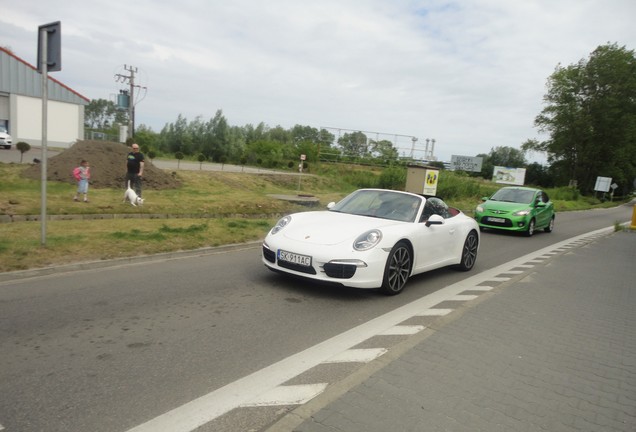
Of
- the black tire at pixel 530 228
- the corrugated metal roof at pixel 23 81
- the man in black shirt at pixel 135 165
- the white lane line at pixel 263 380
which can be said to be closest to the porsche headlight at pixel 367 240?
the white lane line at pixel 263 380

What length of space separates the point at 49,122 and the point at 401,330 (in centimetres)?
4649

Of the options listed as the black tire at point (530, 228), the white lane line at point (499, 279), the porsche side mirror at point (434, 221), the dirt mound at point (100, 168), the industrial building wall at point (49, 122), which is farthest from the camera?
the industrial building wall at point (49, 122)

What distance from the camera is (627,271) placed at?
950cm

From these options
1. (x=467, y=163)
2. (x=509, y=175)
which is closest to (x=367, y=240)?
(x=467, y=163)

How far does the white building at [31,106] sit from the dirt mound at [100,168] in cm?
2407

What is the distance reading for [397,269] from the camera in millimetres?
6246

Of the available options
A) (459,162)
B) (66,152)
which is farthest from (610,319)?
(459,162)

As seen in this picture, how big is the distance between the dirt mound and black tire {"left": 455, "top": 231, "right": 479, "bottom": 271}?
12757 millimetres

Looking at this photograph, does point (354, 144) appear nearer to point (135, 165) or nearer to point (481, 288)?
point (135, 165)

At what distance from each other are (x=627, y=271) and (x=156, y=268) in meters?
9.33

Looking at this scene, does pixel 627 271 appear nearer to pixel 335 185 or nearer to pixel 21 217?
pixel 21 217

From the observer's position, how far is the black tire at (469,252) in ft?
27.2

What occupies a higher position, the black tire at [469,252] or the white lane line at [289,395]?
the black tire at [469,252]

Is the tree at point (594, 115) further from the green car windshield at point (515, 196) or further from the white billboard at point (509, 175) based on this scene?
the green car windshield at point (515, 196)
